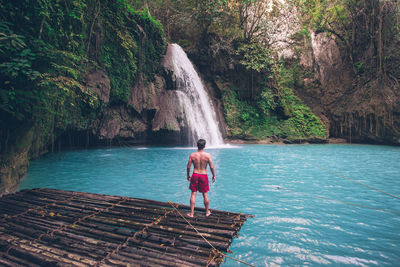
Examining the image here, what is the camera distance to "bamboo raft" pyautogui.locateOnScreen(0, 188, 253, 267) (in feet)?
7.99

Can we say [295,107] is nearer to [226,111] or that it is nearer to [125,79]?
[226,111]

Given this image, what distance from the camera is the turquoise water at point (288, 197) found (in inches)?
116

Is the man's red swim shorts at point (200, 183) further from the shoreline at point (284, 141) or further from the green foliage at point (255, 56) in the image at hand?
the green foliage at point (255, 56)

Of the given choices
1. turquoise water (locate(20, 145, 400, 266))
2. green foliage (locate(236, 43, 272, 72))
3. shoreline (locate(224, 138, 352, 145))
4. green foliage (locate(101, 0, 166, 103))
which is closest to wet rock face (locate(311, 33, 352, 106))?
shoreline (locate(224, 138, 352, 145))

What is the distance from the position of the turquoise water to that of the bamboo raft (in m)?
0.43

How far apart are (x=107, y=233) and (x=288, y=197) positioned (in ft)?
12.6

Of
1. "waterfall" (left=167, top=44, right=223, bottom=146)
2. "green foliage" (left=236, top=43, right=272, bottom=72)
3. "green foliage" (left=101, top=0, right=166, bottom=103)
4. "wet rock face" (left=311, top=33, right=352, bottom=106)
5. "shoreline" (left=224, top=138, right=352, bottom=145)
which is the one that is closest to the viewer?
"green foliage" (left=101, top=0, right=166, bottom=103)

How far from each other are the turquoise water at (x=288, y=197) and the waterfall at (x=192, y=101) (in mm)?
6110

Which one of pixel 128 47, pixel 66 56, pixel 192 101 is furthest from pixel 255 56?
pixel 66 56

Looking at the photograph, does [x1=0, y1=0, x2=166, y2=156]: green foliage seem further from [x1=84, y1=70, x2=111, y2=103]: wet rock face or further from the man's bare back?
the man's bare back

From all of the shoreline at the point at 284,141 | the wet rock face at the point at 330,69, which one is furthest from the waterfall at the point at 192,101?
the wet rock face at the point at 330,69

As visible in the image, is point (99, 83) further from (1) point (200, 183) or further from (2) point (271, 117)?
(2) point (271, 117)

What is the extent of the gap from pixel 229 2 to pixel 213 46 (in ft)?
14.0

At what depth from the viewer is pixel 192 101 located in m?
15.7
